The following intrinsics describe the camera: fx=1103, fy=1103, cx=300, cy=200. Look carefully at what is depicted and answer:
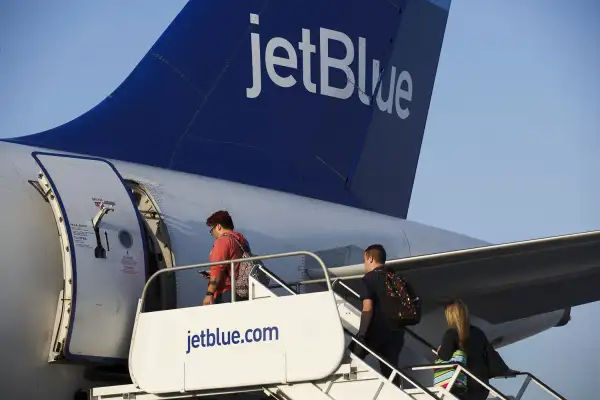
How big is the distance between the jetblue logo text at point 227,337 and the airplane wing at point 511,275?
1617 millimetres

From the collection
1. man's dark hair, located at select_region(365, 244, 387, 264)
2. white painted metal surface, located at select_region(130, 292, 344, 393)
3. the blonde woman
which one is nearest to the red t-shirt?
white painted metal surface, located at select_region(130, 292, 344, 393)

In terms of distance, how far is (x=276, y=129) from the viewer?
38.9 ft

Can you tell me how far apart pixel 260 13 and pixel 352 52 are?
4.74ft

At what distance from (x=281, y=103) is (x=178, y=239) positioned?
2.87 m

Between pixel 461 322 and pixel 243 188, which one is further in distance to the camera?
pixel 243 188

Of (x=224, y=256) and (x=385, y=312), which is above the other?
(x=224, y=256)

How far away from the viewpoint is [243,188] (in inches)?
432

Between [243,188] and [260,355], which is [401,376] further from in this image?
[243,188]

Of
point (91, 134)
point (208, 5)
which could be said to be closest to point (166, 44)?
point (208, 5)

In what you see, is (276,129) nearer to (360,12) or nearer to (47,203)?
(360,12)

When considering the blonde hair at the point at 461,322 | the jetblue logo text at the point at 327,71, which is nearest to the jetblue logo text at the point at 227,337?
the blonde hair at the point at 461,322

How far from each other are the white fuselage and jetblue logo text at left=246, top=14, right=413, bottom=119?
1.37 metres

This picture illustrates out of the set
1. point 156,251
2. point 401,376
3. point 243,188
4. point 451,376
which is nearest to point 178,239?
point 156,251

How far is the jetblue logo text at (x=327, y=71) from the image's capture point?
11727 millimetres
